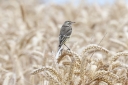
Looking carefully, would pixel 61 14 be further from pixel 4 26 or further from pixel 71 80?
pixel 71 80

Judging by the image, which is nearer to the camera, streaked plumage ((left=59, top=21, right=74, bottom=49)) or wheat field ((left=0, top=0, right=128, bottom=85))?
wheat field ((left=0, top=0, right=128, bottom=85))

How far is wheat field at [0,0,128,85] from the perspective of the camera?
106 inches

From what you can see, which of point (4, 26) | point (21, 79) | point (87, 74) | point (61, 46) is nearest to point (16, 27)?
point (4, 26)

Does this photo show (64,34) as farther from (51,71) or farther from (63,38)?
(51,71)

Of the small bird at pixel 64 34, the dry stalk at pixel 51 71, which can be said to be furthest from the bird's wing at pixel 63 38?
the dry stalk at pixel 51 71

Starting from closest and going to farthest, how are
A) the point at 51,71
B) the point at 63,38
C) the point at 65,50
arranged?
the point at 51,71, the point at 65,50, the point at 63,38

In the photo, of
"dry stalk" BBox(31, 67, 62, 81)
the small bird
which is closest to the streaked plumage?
the small bird

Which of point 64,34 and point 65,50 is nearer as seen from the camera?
point 65,50

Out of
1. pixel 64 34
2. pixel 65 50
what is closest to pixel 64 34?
pixel 64 34

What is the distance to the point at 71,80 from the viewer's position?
267 cm

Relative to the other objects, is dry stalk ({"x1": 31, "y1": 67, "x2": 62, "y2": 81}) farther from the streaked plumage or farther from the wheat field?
the streaked plumage

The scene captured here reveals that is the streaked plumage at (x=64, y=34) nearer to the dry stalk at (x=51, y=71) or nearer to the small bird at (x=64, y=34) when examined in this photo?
the small bird at (x=64, y=34)

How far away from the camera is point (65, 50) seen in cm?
297

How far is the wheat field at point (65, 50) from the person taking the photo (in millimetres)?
2691
